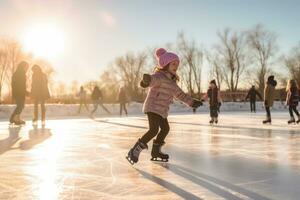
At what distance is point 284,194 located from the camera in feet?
10.9

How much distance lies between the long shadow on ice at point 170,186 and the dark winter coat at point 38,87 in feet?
28.7

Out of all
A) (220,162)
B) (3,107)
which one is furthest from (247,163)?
(3,107)

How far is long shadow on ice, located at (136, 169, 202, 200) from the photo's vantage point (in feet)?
10.6

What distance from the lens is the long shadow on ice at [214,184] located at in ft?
10.7

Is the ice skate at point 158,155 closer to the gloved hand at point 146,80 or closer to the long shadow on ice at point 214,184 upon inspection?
the long shadow on ice at point 214,184

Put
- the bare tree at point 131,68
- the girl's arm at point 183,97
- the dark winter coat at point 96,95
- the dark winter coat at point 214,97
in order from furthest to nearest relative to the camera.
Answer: the bare tree at point 131,68, the dark winter coat at point 96,95, the dark winter coat at point 214,97, the girl's arm at point 183,97

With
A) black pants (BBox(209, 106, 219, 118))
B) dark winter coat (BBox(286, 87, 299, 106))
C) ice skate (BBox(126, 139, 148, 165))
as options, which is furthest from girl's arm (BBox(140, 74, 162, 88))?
dark winter coat (BBox(286, 87, 299, 106))

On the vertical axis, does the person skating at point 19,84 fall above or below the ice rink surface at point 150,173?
above

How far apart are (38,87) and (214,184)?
9720 millimetres

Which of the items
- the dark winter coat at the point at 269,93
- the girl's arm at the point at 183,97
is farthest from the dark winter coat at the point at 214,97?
the girl's arm at the point at 183,97

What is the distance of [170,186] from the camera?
3.62 m

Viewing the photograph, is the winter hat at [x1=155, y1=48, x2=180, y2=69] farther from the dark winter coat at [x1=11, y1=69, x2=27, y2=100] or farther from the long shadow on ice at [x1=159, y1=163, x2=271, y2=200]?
the dark winter coat at [x1=11, y1=69, x2=27, y2=100]

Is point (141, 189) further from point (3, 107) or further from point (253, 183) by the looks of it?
point (3, 107)

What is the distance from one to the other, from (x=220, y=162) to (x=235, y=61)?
5148 centimetres
